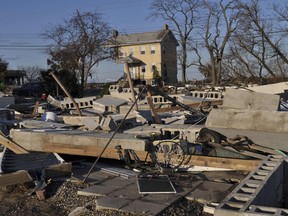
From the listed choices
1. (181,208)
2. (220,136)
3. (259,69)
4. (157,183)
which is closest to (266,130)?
(220,136)

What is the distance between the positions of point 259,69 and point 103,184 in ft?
111

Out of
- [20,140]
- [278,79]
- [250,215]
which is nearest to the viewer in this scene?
[250,215]

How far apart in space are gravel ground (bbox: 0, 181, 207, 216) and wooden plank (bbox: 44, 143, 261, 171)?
1.24 meters

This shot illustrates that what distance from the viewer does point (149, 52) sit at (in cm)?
5181

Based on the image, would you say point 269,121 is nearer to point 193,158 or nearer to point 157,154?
point 193,158

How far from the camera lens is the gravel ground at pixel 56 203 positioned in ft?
19.0

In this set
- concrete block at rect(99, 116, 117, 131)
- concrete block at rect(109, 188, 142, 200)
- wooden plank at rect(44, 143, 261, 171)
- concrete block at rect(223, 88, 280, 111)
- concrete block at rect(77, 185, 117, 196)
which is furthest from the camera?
concrete block at rect(99, 116, 117, 131)

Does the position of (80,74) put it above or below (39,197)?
above

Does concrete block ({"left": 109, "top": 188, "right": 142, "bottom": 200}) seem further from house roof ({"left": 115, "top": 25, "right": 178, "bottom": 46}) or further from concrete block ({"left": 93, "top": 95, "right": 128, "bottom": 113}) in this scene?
house roof ({"left": 115, "top": 25, "right": 178, "bottom": 46})

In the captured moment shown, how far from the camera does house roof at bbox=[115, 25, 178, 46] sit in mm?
51031

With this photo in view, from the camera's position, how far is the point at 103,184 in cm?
709

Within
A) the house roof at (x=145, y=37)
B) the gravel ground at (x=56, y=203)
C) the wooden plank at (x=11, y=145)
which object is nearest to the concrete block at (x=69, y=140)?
the wooden plank at (x=11, y=145)

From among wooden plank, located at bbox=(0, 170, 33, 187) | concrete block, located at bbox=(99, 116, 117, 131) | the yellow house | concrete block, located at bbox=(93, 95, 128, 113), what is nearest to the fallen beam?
concrete block, located at bbox=(99, 116, 117, 131)

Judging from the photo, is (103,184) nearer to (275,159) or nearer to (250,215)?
(275,159)
